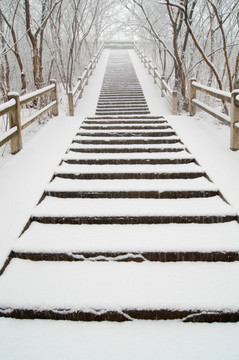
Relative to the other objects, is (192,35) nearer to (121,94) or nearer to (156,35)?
(156,35)

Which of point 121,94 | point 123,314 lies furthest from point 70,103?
point 123,314

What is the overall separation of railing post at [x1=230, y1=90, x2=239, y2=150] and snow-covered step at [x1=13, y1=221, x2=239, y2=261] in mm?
1888

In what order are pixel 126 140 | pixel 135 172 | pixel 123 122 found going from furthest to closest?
1. pixel 123 122
2. pixel 126 140
3. pixel 135 172

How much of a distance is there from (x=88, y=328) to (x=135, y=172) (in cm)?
211

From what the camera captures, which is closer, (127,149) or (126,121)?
(127,149)

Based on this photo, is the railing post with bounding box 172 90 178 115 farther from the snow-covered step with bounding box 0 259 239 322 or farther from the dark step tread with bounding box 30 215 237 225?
the snow-covered step with bounding box 0 259 239 322

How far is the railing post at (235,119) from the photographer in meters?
4.27

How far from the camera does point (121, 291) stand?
225cm

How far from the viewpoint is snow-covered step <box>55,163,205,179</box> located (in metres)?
3.82

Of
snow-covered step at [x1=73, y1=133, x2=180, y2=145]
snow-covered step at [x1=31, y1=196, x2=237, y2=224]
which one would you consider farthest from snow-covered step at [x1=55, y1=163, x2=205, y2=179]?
snow-covered step at [x1=73, y1=133, x2=180, y2=145]

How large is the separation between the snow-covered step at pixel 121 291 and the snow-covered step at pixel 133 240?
11cm

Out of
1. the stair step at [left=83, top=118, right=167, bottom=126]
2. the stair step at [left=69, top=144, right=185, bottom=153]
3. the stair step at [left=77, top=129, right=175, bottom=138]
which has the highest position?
the stair step at [left=83, top=118, right=167, bottom=126]

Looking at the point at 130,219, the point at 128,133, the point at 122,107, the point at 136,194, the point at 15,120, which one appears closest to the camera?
the point at 130,219

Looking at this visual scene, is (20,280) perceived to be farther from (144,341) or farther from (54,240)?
(144,341)
